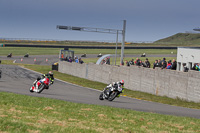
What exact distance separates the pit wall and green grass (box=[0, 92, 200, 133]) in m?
9.59

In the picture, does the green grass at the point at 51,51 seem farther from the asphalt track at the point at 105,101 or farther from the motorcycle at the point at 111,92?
the motorcycle at the point at 111,92

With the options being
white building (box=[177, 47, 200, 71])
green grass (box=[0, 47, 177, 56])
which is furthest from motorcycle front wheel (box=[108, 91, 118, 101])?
green grass (box=[0, 47, 177, 56])

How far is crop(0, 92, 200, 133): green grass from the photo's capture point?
27.2 feet

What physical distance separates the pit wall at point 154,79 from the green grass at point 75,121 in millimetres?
9591

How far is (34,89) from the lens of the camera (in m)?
19.6

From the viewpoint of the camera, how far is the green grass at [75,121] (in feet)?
27.2

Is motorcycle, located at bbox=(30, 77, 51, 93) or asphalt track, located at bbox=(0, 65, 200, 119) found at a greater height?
motorcycle, located at bbox=(30, 77, 51, 93)

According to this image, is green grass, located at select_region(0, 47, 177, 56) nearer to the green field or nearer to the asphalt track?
the asphalt track

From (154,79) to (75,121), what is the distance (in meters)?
16.4

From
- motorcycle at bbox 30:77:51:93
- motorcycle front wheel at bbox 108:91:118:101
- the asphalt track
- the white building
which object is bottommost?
the asphalt track

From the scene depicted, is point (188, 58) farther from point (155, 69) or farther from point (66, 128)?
point (66, 128)

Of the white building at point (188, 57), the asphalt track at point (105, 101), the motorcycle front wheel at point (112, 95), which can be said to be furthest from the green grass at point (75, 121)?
the white building at point (188, 57)

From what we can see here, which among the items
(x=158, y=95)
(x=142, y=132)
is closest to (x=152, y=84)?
(x=158, y=95)

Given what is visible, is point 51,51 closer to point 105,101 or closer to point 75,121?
point 105,101
